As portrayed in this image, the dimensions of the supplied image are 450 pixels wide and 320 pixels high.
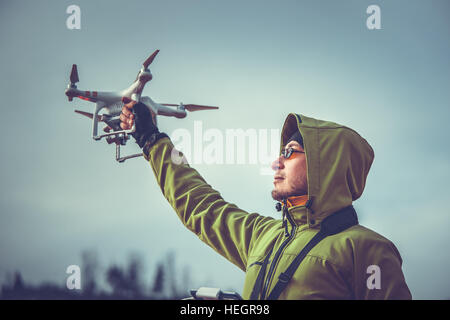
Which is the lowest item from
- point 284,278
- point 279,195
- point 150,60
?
point 284,278

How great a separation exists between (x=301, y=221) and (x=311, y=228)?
96 mm

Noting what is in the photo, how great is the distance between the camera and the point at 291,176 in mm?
3523

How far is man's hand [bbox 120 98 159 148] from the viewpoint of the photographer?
4.03m

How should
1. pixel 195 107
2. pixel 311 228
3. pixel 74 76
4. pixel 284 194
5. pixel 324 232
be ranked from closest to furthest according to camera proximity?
1. pixel 324 232
2. pixel 311 228
3. pixel 284 194
4. pixel 74 76
5. pixel 195 107

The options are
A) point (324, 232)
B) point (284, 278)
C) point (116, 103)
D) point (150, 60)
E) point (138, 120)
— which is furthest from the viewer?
point (116, 103)

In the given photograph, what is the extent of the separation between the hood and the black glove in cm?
128

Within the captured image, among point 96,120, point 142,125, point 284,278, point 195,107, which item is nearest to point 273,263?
point 284,278

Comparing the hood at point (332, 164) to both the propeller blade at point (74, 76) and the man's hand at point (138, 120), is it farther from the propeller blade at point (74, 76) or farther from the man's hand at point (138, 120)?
the propeller blade at point (74, 76)

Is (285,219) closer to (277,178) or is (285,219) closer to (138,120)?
(277,178)

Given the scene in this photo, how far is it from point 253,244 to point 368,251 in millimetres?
997

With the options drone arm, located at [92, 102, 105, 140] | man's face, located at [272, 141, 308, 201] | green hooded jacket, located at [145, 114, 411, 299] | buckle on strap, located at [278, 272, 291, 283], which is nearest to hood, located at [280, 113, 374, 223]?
green hooded jacket, located at [145, 114, 411, 299]

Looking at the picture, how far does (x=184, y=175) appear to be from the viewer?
4.11 m
